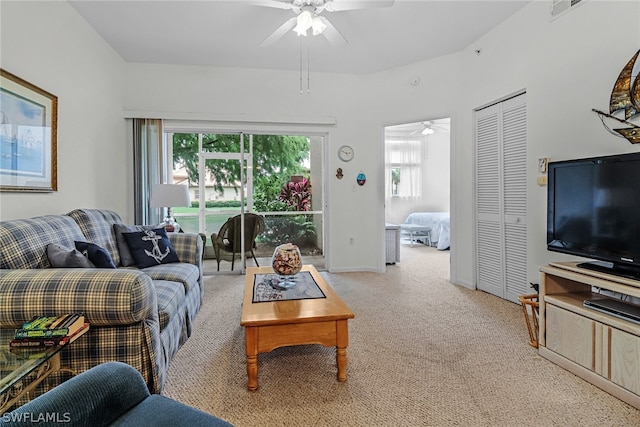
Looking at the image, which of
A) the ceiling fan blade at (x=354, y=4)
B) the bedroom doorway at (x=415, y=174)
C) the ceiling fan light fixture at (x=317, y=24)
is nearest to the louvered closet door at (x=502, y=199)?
the ceiling fan blade at (x=354, y=4)

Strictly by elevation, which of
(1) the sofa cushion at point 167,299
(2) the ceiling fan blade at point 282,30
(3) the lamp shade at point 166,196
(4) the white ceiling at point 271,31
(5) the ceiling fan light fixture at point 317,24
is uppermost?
(4) the white ceiling at point 271,31

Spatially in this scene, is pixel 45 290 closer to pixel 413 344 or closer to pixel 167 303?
pixel 167 303

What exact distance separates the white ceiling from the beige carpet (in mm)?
2815

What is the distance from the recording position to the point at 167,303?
203 centimetres

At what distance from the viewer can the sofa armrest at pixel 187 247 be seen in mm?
3053

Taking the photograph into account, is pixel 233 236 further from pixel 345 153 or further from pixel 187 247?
pixel 345 153

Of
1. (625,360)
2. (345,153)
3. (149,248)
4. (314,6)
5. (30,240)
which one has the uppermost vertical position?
(314,6)

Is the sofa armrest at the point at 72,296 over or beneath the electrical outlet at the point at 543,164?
beneath

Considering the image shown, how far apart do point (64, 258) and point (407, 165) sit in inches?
307

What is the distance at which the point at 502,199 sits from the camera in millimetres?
3424

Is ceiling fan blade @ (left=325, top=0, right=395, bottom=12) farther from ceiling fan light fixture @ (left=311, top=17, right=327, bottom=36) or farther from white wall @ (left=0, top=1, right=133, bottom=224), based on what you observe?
white wall @ (left=0, top=1, right=133, bottom=224)

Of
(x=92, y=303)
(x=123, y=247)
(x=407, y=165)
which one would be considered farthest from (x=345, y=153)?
(x=407, y=165)

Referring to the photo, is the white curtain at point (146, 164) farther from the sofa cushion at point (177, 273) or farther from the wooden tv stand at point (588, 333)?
the wooden tv stand at point (588, 333)

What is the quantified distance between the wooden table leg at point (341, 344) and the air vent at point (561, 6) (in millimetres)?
2953
